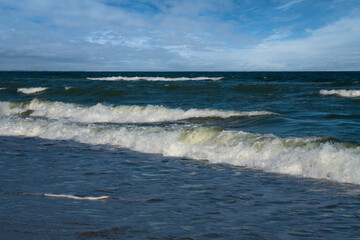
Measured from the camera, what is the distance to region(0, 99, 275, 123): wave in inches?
612

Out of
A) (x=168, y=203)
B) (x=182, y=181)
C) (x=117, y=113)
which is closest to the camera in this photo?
(x=168, y=203)

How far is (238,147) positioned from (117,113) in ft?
32.5

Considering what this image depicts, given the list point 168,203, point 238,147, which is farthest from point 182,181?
point 238,147

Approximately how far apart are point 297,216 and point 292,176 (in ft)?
8.19

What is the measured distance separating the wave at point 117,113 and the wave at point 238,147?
3898 millimetres

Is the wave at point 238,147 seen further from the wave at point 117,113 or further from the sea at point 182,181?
the wave at point 117,113

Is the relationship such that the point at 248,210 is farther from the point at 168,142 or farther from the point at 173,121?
the point at 173,121

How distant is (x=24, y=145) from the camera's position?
1009 centimetres

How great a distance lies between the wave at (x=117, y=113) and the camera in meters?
15.6

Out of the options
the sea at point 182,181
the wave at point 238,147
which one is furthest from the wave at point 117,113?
the wave at point 238,147

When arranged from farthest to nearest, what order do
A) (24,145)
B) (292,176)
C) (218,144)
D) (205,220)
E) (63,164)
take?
1. (24,145)
2. (218,144)
3. (63,164)
4. (292,176)
5. (205,220)

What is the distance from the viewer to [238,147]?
844 cm

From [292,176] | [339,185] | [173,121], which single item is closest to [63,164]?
[292,176]

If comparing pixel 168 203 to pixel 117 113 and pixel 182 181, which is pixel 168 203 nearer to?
pixel 182 181
